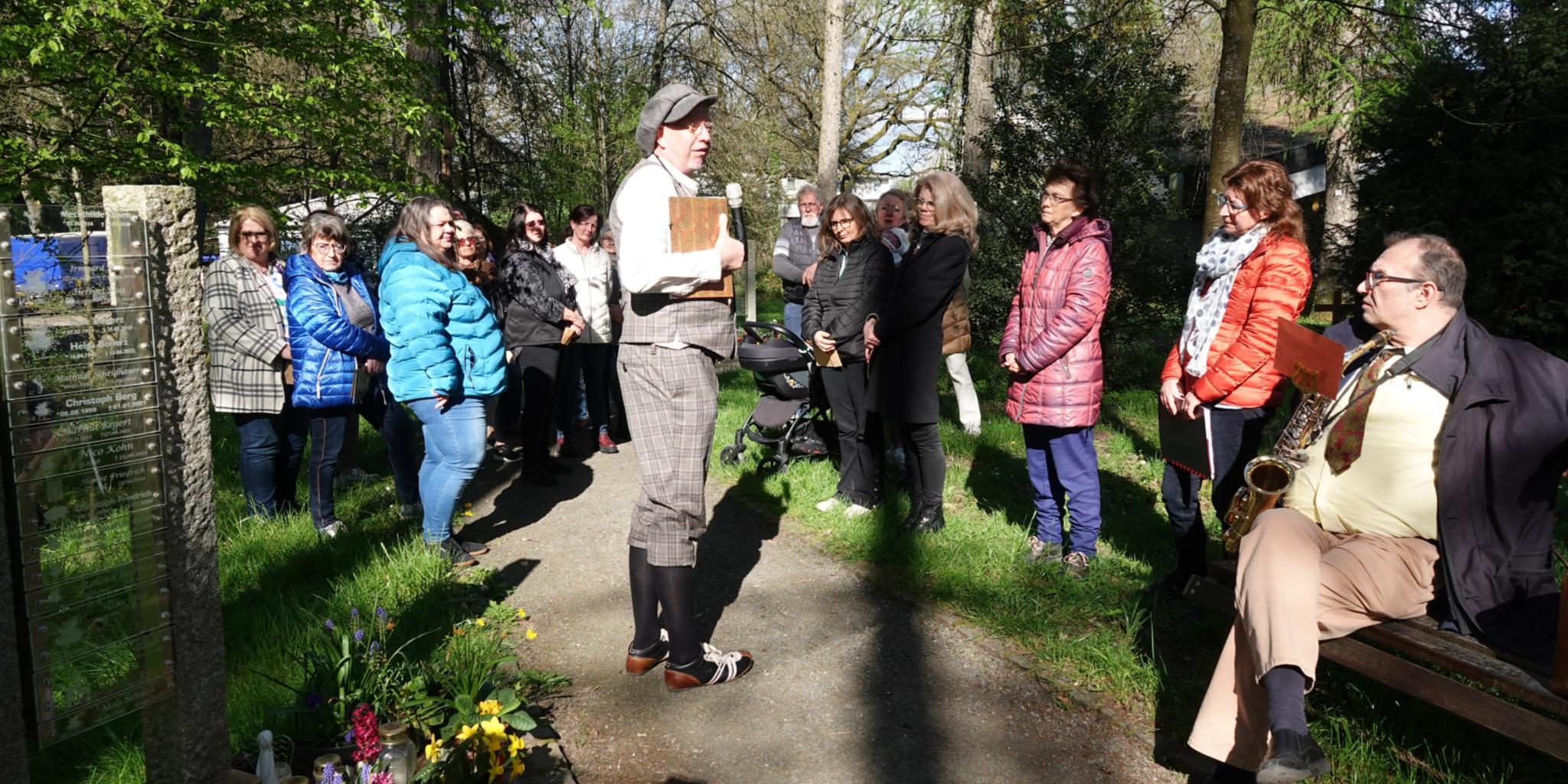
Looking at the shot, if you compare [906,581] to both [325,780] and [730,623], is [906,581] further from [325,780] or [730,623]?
[325,780]

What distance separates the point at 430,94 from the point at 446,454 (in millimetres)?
6344

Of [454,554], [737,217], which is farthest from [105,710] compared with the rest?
[454,554]

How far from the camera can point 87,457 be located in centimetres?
206

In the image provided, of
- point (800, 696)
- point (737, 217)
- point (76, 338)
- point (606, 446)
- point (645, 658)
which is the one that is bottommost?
point (800, 696)

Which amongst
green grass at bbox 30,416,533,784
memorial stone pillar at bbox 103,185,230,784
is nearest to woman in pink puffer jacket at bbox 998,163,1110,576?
green grass at bbox 30,416,533,784

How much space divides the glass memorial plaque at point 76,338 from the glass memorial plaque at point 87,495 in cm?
20

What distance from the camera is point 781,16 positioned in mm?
22922

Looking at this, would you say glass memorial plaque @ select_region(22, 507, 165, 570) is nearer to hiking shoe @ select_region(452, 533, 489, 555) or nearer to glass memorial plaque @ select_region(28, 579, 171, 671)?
glass memorial plaque @ select_region(28, 579, 171, 671)

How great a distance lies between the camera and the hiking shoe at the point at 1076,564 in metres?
4.60

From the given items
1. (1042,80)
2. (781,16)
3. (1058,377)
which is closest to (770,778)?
(1058,377)

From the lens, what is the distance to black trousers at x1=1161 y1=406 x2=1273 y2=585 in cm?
399

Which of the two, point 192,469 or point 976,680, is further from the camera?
point 976,680

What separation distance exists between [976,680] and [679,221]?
208 cm

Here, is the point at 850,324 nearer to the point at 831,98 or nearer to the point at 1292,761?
the point at 1292,761
